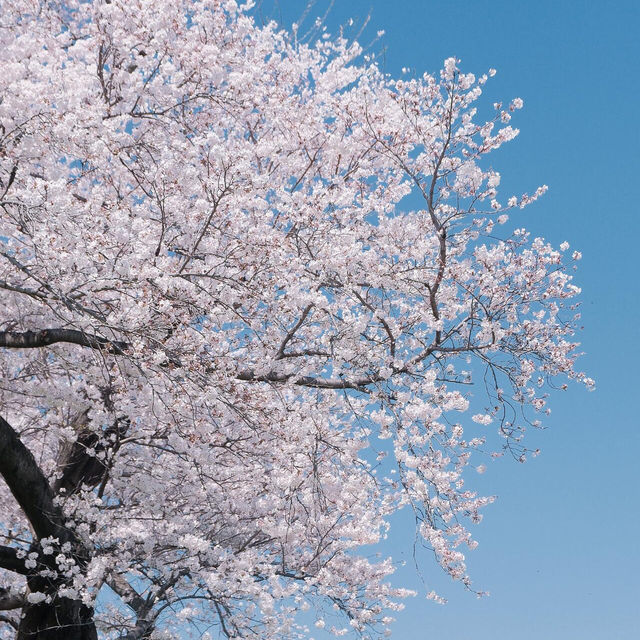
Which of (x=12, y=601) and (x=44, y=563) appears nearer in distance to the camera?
(x=44, y=563)

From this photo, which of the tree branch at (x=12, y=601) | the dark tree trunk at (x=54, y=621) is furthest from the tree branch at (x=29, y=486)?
the tree branch at (x=12, y=601)

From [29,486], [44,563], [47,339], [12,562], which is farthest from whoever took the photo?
[12,562]

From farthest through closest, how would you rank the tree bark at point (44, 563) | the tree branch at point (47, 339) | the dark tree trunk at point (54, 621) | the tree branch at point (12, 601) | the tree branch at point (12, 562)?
the tree branch at point (12, 601)
the tree branch at point (12, 562)
the dark tree trunk at point (54, 621)
the tree bark at point (44, 563)
the tree branch at point (47, 339)

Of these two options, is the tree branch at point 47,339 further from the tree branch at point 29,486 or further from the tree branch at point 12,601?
the tree branch at point 12,601

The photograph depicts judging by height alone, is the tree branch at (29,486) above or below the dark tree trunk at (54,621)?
above

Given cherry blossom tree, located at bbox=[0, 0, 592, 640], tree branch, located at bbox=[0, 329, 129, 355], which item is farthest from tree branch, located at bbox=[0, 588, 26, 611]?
tree branch, located at bbox=[0, 329, 129, 355]

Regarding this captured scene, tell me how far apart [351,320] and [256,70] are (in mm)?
4683

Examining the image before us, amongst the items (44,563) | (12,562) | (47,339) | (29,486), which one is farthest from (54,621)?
(47,339)

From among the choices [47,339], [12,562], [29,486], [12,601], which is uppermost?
[47,339]

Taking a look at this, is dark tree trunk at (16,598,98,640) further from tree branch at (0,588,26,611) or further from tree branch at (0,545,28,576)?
tree branch at (0,545,28,576)

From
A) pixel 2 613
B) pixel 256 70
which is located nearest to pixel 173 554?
pixel 2 613

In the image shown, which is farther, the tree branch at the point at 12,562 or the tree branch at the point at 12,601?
the tree branch at the point at 12,601

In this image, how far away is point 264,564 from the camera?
892 cm

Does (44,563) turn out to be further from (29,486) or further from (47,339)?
(47,339)
